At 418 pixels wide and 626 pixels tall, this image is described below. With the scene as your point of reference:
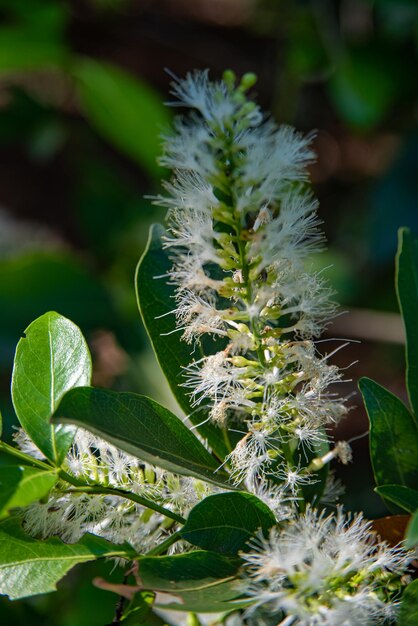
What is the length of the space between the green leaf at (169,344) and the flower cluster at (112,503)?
0.18ft

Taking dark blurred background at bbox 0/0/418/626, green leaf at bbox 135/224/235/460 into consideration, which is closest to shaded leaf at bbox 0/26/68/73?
dark blurred background at bbox 0/0/418/626

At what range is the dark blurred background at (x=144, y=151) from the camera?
2000 mm

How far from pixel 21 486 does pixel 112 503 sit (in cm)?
11

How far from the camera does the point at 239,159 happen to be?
2.02ft

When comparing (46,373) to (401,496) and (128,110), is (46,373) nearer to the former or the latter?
(401,496)

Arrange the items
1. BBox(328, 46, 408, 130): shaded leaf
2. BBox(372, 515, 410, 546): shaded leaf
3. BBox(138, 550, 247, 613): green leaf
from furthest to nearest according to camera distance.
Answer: BBox(328, 46, 408, 130): shaded leaf < BBox(372, 515, 410, 546): shaded leaf < BBox(138, 550, 247, 613): green leaf

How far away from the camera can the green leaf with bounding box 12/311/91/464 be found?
0.65 metres

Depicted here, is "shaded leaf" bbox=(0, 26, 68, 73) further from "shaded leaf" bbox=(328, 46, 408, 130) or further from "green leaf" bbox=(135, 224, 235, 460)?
"green leaf" bbox=(135, 224, 235, 460)

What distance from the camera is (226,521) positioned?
61 centimetres

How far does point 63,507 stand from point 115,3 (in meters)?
3.66

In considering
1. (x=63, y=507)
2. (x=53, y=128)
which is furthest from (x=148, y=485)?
(x=53, y=128)

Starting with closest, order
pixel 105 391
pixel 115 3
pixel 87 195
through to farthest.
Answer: pixel 105 391
pixel 87 195
pixel 115 3

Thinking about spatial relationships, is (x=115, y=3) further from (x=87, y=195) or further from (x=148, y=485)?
(x=148, y=485)

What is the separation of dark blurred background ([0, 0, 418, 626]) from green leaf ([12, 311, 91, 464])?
0.48m
